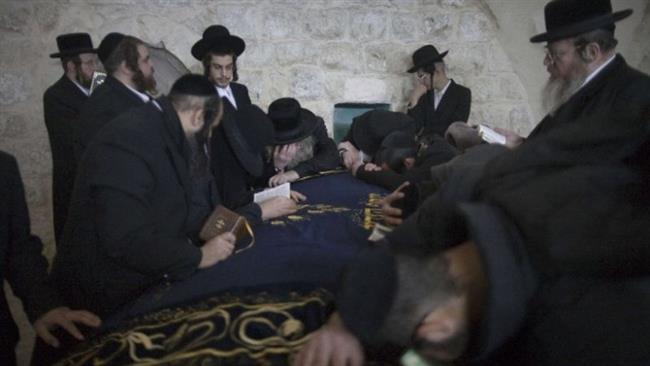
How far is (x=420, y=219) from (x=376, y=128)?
2488mm

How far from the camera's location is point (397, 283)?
0.68 meters

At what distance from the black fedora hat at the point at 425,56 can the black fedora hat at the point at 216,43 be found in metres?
1.59

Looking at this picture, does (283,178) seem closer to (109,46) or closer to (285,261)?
(109,46)

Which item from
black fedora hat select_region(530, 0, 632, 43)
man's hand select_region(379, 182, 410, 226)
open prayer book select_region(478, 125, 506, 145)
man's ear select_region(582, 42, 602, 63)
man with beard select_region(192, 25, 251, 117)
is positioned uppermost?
man with beard select_region(192, 25, 251, 117)

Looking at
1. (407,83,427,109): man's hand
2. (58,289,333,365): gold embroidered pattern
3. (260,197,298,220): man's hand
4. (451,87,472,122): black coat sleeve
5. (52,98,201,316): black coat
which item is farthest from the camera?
(407,83,427,109): man's hand

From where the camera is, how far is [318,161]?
10.6ft

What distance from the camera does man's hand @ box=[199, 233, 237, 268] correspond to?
144cm

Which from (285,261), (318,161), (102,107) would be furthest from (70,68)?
(285,261)

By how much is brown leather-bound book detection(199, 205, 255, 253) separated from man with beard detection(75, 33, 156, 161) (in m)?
0.79

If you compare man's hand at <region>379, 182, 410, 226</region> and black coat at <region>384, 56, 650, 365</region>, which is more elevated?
black coat at <region>384, 56, 650, 365</region>

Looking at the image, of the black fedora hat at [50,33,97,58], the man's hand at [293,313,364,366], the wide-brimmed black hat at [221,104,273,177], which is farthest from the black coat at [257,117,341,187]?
the man's hand at [293,313,364,366]

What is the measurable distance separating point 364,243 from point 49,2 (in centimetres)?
347

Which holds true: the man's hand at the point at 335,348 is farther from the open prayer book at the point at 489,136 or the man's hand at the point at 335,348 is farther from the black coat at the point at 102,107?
the open prayer book at the point at 489,136

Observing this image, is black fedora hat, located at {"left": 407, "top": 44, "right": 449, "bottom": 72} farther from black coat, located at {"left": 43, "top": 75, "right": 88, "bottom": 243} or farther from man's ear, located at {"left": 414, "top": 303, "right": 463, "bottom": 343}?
man's ear, located at {"left": 414, "top": 303, "right": 463, "bottom": 343}
